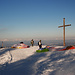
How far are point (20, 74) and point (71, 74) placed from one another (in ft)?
7.66

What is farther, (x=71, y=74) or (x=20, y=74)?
(x=20, y=74)

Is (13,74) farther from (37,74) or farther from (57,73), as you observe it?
(57,73)

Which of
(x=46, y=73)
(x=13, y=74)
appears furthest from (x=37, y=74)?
(x=13, y=74)

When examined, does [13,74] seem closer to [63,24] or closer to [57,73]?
[57,73]

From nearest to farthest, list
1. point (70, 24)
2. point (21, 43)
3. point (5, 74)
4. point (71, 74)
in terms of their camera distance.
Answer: point (71, 74) < point (5, 74) < point (70, 24) < point (21, 43)

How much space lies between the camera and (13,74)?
169 inches

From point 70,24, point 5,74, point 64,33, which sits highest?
point 70,24

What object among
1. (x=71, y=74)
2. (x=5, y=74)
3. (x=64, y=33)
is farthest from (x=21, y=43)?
(x=71, y=74)

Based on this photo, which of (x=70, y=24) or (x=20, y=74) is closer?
(x=20, y=74)

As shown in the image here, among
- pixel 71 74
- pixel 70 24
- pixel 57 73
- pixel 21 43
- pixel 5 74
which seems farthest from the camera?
pixel 21 43

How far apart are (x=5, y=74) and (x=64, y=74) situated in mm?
2811

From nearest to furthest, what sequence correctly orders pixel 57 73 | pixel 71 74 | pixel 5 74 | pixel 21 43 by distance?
pixel 71 74
pixel 57 73
pixel 5 74
pixel 21 43

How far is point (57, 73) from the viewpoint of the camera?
405 cm

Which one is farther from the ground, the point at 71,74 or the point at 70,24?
the point at 70,24
